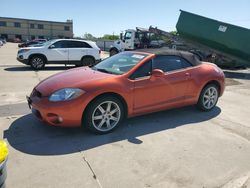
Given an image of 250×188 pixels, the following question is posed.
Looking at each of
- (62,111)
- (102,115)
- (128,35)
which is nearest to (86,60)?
(128,35)

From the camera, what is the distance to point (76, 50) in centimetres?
1313

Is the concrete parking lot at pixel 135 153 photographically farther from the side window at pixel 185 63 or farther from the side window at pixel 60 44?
the side window at pixel 60 44

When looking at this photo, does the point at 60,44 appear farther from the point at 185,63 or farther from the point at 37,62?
the point at 185,63

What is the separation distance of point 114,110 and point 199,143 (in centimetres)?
157

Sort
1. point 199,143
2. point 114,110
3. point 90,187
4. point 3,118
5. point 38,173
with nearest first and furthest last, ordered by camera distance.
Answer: point 90,187
point 38,173
point 199,143
point 114,110
point 3,118

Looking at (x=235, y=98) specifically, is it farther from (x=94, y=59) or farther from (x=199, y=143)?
(x=94, y=59)

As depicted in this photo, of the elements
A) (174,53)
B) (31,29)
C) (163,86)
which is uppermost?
(31,29)

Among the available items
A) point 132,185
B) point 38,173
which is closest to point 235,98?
point 132,185

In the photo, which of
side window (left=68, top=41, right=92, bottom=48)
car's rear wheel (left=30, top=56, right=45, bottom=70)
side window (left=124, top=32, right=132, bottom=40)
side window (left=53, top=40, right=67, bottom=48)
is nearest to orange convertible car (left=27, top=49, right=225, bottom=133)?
car's rear wheel (left=30, top=56, right=45, bottom=70)

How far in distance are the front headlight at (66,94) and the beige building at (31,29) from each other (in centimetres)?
8126

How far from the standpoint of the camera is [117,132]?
14.7 ft

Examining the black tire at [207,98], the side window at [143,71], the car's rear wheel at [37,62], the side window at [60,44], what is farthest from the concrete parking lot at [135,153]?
the side window at [60,44]

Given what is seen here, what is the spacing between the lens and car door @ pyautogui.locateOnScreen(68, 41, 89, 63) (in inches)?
515

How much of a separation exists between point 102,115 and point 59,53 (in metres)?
9.33
